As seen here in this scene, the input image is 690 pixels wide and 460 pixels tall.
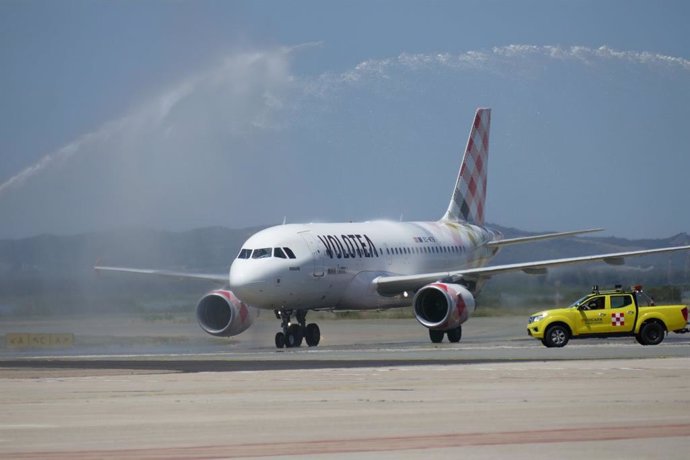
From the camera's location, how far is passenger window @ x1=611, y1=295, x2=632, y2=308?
151 feet

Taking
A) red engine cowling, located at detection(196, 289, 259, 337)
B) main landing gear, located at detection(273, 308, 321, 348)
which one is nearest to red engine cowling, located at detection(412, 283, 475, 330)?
main landing gear, located at detection(273, 308, 321, 348)

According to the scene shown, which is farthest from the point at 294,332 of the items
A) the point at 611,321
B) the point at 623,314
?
the point at 623,314

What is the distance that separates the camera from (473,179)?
235ft

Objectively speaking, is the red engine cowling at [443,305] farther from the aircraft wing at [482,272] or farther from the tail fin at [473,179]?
the tail fin at [473,179]

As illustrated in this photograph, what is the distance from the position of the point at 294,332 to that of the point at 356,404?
28867mm

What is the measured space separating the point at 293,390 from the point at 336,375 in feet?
14.3

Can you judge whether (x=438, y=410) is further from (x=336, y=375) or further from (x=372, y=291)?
(x=372, y=291)

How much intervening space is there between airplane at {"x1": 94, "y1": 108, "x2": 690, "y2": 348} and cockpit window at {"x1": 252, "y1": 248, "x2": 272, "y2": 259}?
33 mm

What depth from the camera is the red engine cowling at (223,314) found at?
56.7 metres

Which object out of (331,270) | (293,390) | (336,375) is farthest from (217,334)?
(293,390)

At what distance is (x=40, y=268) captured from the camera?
200 ft

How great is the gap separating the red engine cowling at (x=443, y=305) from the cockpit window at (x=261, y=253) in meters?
5.16

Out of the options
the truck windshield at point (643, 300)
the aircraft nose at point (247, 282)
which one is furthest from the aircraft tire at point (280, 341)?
the truck windshield at point (643, 300)

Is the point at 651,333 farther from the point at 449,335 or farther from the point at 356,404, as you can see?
the point at 356,404
